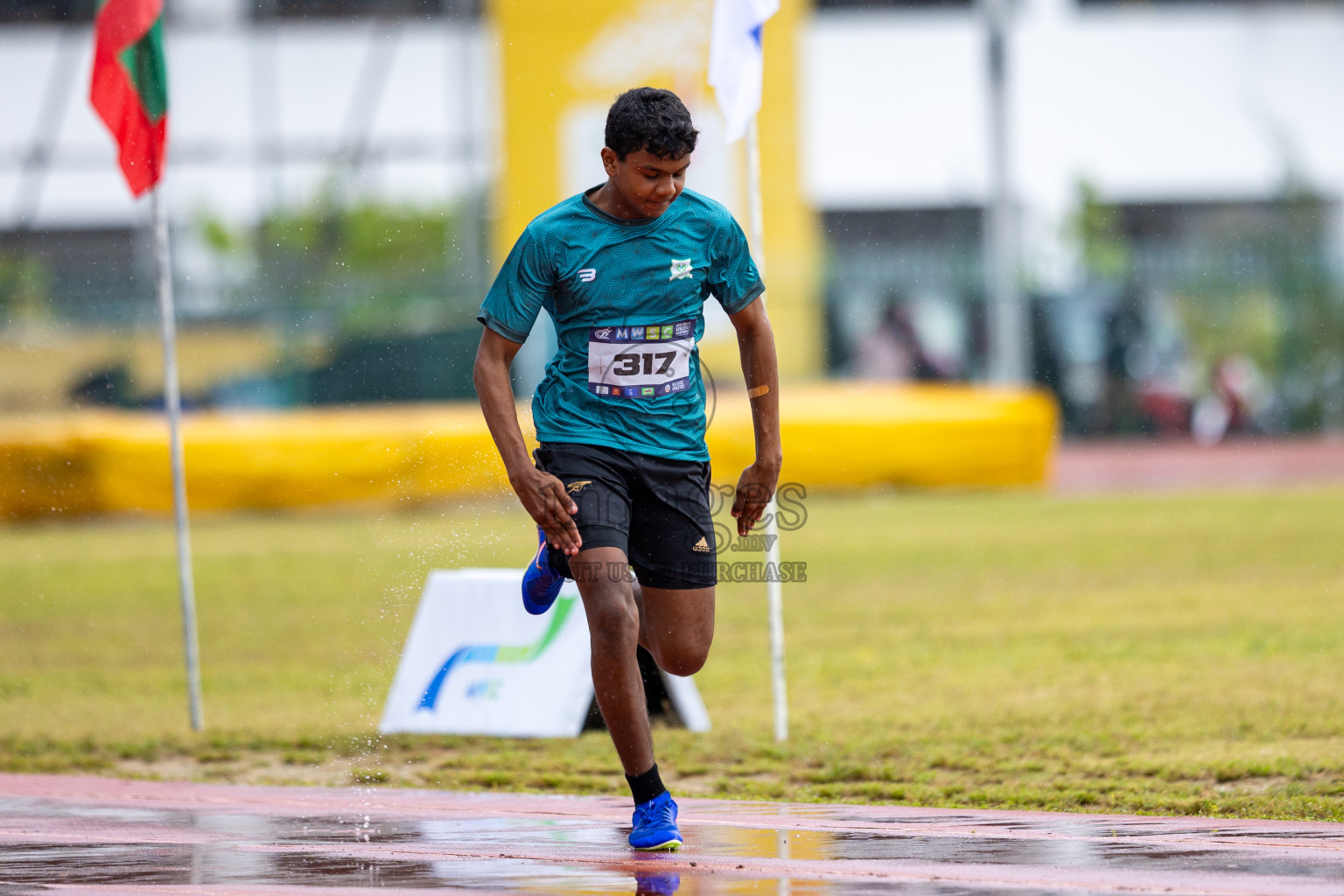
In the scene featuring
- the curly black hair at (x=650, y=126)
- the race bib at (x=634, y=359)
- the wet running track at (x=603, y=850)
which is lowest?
the wet running track at (x=603, y=850)

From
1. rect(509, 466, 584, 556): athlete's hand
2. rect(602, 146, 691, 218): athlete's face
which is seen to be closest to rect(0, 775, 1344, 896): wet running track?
rect(509, 466, 584, 556): athlete's hand

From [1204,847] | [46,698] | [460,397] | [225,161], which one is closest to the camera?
[1204,847]

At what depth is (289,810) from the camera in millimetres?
5363

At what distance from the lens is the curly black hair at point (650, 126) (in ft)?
14.1

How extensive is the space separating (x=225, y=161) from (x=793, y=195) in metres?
11.9

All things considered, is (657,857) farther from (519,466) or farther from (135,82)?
(135,82)

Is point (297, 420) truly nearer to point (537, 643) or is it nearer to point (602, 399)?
point (537, 643)

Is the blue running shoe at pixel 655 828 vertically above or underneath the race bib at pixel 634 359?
underneath

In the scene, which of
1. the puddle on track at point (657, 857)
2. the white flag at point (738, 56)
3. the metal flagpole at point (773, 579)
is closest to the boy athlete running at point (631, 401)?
the puddle on track at point (657, 857)

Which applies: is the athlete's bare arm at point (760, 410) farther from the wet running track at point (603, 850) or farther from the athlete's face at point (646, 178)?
the wet running track at point (603, 850)

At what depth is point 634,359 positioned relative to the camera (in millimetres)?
4523

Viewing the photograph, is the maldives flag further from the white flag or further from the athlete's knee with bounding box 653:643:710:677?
the athlete's knee with bounding box 653:643:710:677

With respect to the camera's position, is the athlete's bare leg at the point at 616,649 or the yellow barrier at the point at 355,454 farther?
the yellow barrier at the point at 355,454

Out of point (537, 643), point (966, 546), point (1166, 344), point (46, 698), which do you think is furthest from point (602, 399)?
point (1166, 344)
